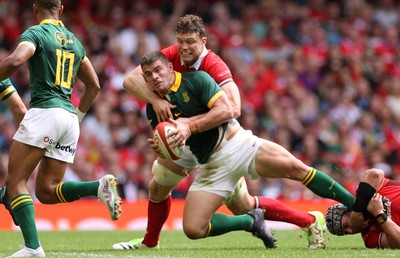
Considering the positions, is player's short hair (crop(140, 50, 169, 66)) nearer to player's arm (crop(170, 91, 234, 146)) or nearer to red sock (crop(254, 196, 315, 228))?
player's arm (crop(170, 91, 234, 146))

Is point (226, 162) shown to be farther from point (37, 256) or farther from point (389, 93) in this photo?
point (389, 93)

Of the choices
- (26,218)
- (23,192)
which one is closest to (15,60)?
(23,192)

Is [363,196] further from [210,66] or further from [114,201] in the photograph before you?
[114,201]

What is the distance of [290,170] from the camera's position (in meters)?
7.26

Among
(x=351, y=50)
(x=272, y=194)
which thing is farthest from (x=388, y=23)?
(x=272, y=194)

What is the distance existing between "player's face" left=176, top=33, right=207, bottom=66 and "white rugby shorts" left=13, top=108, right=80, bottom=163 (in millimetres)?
1095

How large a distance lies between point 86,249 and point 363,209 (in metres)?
2.49

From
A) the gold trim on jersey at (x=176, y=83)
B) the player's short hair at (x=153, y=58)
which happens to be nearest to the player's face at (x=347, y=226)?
the gold trim on jersey at (x=176, y=83)

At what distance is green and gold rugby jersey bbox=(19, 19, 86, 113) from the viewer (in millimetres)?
6727

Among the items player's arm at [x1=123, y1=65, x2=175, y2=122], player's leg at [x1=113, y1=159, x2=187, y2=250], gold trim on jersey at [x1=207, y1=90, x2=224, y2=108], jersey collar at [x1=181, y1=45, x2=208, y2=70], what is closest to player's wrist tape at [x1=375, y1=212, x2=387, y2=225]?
gold trim on jersey at [x1=207, y1=90, x2=224, y2=108]

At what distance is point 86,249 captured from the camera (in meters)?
7.83

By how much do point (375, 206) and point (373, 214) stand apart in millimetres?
68

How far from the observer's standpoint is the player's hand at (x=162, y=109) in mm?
7105

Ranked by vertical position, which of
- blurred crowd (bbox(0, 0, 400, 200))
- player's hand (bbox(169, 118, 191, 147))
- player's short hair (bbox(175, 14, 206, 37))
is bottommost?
blurred crowd (bbox(0, 0, 400, 200))
